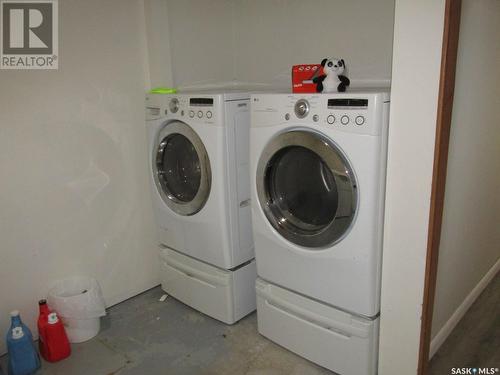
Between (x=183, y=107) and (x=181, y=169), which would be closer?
(x=183, y=107)

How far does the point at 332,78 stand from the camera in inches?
67.1

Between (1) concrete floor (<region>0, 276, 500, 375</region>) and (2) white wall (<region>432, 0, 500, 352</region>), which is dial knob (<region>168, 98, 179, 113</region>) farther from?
(2) white wall (<region>432, 0, 500, 352</region>)

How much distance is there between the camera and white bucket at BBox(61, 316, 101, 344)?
2047 mm

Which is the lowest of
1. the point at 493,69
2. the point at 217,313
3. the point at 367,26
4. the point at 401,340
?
the point at 217,313

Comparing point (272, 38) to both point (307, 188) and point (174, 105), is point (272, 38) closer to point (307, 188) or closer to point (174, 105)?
point (174, 105)

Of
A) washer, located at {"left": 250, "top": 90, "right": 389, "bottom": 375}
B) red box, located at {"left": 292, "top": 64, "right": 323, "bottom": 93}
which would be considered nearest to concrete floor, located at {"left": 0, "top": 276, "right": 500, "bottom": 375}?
washer, located at {"left": 250, "top": 90, "right": 389, "bottom": 375}

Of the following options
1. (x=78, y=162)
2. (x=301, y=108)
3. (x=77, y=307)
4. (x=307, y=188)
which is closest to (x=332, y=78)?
(x=301, y=108)

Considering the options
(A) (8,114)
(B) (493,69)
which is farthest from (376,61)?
(A) (8,114)

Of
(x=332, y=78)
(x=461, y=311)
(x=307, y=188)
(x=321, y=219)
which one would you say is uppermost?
(x=332, y=78)

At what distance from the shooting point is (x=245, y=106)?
1.94 m

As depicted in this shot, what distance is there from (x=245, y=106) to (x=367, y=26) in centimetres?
85

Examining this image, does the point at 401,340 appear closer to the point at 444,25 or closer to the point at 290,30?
the point at 444,25

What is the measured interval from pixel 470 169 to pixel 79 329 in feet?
6.84

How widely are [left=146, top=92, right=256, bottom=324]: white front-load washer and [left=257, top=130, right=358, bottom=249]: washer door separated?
23 cm
